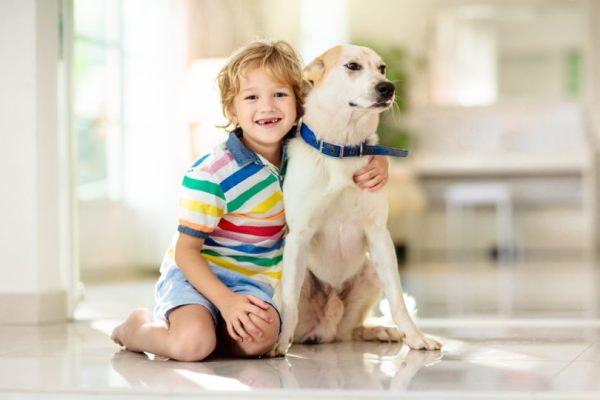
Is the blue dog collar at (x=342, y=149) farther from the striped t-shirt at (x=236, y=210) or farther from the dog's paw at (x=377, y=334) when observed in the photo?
the dog's paw at (x=377, y=334)

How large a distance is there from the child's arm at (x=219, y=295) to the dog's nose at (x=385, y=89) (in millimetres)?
535

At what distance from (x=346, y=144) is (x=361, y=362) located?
535mm

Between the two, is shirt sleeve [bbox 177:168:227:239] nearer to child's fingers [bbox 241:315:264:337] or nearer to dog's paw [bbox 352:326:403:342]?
child's fingers [bbox 241:315:264:337]

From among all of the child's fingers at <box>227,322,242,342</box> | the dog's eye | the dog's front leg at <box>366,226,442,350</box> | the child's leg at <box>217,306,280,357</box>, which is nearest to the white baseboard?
the child's leg at <box>217,306,280,357</box>

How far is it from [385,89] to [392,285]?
1.61 ft

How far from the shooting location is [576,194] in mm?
7652

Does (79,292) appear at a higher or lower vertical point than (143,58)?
lower

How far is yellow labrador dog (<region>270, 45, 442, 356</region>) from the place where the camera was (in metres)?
2.17

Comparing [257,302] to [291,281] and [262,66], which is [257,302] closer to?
[291,281]

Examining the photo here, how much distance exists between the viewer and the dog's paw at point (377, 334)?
8.09 feet

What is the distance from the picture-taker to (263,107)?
7.11 ft

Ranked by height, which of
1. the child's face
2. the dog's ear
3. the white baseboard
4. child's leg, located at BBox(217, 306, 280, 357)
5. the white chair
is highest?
the dog's ear

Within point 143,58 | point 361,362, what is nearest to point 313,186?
point 361,362

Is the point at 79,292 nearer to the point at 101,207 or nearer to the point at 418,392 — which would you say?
the point at 418,392
